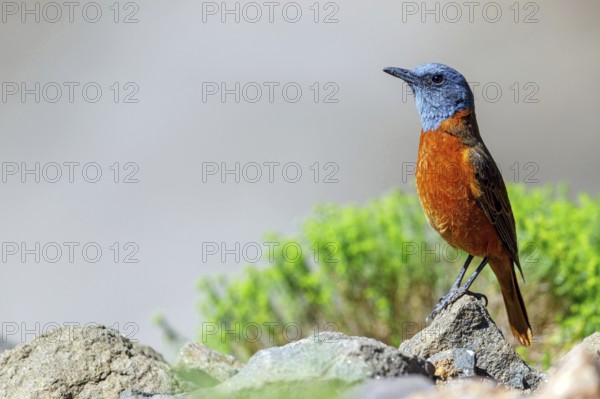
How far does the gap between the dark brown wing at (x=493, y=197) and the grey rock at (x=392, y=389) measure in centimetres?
235

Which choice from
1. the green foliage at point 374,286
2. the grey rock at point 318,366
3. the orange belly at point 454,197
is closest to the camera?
the grey rock at point 318,366

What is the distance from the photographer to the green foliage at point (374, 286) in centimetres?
655

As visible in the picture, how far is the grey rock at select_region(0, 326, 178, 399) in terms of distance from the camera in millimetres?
4289

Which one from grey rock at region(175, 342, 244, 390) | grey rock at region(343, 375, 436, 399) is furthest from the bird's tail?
grey rock at region(343, 375, 436, 399)

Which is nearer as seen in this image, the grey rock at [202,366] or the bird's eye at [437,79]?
the grey rock at [202,366]

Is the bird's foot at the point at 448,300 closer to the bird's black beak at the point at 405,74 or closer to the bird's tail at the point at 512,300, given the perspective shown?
the bird's tail at the point at 512,300

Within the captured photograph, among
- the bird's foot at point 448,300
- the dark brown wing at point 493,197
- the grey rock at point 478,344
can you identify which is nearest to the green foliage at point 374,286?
the dark brown wing at point 493,197

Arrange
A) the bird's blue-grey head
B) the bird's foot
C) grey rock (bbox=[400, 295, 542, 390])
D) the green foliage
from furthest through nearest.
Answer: the green foliage, the bird's blue-grey head, the bird's foot, grey rock (bbox=[400, 295, 542, 390])

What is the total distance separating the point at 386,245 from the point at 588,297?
4.56 ft

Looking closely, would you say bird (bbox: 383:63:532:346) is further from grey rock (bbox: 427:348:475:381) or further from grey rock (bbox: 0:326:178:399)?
grey rock (bbox: 0:326:178:399)

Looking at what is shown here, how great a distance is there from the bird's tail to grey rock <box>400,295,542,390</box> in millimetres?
1037

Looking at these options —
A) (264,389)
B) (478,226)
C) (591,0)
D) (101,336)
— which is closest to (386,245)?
(478,226)

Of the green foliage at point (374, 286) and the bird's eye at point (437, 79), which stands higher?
the bird's eye at point (437, 79)

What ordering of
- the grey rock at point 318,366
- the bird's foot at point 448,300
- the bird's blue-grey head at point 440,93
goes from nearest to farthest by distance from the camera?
the grey rock at point 318,366, the bird's foot at point 448,300, the bird's blue-grey head at point 440,93
